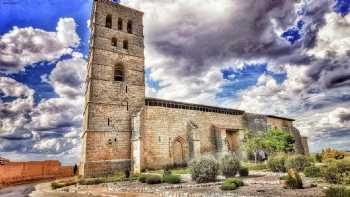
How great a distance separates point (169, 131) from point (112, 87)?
7.74 meters

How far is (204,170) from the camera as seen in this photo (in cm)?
1415

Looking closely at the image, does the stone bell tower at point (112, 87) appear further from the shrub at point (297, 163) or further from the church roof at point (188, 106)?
the shrub at point (297, 163)

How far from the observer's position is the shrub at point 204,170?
46.2 feet

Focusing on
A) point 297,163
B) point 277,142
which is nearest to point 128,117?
point 277,142

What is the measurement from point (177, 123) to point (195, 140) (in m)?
2.83

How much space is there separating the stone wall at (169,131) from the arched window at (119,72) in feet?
15.1

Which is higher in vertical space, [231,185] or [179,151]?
[179,151]

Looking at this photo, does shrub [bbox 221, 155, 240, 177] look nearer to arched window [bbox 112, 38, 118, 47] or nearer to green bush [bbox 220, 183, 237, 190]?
green bush [bbox 220, 183, 237, 190]

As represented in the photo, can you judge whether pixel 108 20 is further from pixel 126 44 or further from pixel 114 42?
pixel 126 44

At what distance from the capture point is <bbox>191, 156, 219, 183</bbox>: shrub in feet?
46.2

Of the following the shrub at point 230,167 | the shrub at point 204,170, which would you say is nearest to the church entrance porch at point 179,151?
the shrub at point 230,167

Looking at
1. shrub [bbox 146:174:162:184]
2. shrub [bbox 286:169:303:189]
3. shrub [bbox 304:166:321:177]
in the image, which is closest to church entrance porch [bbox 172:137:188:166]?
shrub [bbox 146:174:162:184]

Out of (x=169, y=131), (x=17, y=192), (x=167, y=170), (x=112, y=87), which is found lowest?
(x=17, y=192)

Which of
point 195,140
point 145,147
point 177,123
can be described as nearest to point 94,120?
point 145,147
